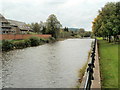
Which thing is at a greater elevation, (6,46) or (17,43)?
(17,43)

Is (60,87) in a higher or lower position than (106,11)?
lower

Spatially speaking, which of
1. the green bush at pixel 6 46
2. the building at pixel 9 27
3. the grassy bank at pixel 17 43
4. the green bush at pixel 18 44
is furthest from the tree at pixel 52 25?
the green bush at pixel 6 46

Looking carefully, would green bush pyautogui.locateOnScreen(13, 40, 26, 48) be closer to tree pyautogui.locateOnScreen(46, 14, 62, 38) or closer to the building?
the building

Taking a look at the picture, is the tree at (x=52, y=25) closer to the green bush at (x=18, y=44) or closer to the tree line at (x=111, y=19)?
the green bush at (x=18, y=44)

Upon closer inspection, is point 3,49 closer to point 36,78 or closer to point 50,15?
point 36,78

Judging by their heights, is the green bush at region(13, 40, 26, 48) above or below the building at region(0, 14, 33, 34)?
below

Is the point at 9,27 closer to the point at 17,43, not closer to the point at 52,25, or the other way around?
the point at 52,25

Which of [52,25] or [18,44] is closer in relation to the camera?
[18,44]

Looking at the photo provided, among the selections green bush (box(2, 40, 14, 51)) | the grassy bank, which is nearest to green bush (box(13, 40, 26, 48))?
the grassy bank

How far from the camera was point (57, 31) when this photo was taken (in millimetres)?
81188

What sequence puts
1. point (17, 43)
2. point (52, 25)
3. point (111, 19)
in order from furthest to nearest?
point (52, 25) → point (17, 43) → point (111, 19)

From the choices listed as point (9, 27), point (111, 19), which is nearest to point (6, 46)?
point (111, 19)

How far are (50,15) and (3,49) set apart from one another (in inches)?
2069

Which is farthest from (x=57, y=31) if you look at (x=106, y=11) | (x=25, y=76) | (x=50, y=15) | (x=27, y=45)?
(x=25, y=76)
